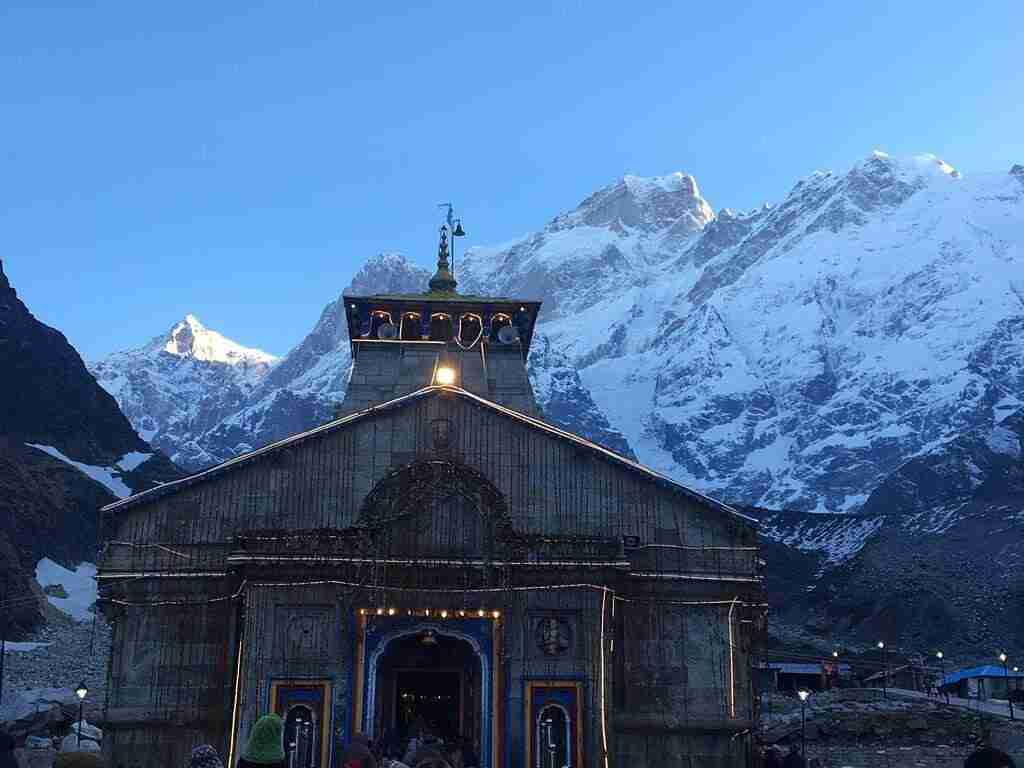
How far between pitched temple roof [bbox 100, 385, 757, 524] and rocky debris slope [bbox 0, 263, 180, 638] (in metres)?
67.5

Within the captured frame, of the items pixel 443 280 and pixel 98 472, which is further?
pixel 98 472

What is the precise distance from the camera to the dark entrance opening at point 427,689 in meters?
34.7

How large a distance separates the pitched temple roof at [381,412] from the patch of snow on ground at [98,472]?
95.4m

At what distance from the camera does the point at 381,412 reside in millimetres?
35844

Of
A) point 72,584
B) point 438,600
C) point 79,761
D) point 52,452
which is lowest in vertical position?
point 79,761

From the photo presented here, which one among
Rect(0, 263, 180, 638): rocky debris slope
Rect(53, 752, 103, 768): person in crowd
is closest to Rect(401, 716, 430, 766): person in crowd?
Rect(53, 752, 103, 768): person in crowd

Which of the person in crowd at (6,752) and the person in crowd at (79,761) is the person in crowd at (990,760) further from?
the person in crowd at (6,752)

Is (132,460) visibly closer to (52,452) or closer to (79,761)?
(52,452)

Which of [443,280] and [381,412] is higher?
[443,280]

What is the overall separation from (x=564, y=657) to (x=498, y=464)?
5.80 meters

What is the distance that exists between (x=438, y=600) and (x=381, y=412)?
5926 millimetres

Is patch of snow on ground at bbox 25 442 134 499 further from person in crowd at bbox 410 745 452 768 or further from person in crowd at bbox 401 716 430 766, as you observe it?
person in crowd at bbox 410 745 452 768

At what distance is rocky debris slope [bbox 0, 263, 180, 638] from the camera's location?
11012 cm

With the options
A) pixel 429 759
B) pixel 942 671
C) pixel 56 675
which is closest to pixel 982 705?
pixel 942 671
